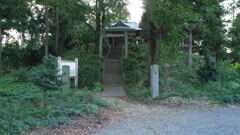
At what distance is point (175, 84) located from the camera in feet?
39.9

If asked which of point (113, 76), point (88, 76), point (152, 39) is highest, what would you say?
point (152, 39)

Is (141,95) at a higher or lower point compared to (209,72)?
lower

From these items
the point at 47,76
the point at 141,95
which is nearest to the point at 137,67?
the point at 141,95

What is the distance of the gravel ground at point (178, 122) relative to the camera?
5195 mm

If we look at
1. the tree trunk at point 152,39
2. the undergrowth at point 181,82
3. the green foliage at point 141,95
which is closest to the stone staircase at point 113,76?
the undergrowth at point 181,82

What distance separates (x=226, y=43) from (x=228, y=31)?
132 centimetres

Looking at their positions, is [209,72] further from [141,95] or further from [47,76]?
[47,76]

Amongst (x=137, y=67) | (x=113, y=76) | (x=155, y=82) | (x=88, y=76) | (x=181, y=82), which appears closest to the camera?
(x=155, y=82)

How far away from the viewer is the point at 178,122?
6.09 metres

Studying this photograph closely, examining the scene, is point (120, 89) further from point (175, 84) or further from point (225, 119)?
point (225, 119)

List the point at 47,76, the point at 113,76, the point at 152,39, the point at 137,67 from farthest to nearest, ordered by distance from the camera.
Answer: the point at 137,67 → the point at 113,76 → the point at 152,39 → the point at 47,76

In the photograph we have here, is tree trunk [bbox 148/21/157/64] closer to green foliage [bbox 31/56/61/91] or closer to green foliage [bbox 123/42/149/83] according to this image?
green foliage [bbox 123/42/149/83]

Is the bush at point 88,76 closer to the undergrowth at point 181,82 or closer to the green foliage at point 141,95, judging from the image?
the undergrowth at point 181,82

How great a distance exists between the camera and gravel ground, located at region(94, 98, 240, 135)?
17.0ft
